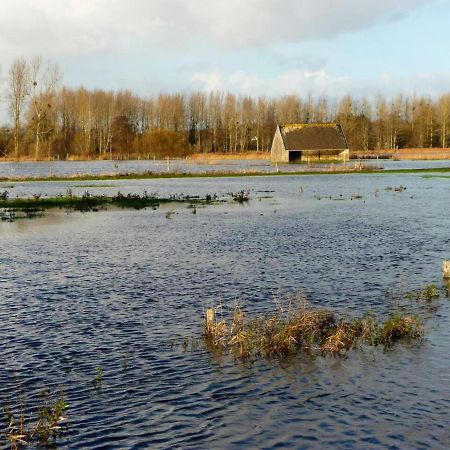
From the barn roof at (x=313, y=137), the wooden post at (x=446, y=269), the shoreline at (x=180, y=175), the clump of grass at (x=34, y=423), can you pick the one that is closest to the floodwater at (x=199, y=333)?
the clump of grass at (x=34, y=423)

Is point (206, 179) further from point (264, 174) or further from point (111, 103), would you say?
point (111, 103)

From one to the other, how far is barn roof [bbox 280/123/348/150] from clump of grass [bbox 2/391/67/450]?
96842mm

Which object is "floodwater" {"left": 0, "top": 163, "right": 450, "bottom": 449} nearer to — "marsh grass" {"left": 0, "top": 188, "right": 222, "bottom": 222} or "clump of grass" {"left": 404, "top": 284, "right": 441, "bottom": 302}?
"clump of grass" {"left": 404, "top": 284, "right": 441, "bottom": 302}

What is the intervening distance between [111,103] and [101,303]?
147m

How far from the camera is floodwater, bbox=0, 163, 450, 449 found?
882cm

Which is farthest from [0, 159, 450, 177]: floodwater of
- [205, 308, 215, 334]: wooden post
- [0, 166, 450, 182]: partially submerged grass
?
[205, 308, 215, 334]: wooden post

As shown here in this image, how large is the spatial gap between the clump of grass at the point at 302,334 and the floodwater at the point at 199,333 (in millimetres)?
421

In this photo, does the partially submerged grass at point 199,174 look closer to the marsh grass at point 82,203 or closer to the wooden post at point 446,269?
the marsh grass at point 82,203

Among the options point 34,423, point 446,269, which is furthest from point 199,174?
point 34,423

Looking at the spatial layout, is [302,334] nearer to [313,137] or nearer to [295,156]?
[313,137]

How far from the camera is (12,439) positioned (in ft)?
26.3

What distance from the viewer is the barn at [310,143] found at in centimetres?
10350

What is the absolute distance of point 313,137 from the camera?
10469 centimetres

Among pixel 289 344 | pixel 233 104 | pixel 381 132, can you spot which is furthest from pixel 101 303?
pixel 233 104
